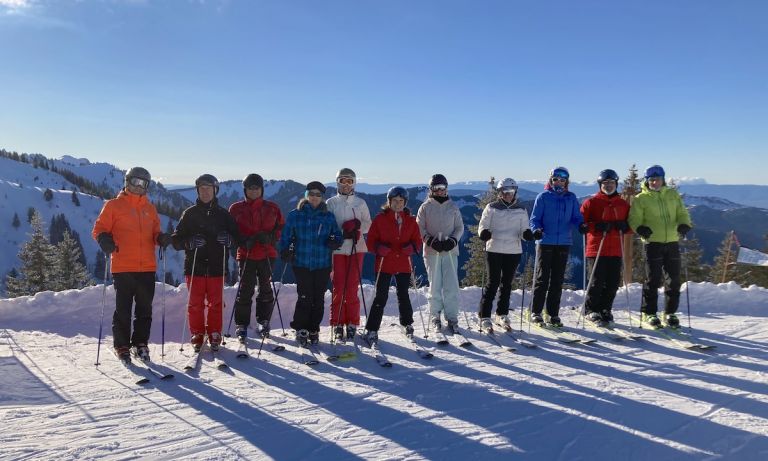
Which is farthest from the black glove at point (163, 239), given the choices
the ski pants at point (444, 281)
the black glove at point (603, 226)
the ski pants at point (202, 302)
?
the black glove at point (603, 226)

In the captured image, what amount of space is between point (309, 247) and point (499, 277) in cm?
Answer: 286

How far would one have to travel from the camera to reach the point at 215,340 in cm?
606

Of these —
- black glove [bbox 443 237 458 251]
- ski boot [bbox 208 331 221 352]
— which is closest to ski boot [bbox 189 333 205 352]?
ski boot [bbox 208 331 221 352]

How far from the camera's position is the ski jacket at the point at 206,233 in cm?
596

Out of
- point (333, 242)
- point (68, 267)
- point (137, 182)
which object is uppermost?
point (137, 182)

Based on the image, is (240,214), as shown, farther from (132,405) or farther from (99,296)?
(99,296)

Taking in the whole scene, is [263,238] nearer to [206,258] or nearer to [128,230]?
[206,258]

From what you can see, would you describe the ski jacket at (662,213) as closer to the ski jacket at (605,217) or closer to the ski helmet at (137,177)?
the ski jacket at (605,217)

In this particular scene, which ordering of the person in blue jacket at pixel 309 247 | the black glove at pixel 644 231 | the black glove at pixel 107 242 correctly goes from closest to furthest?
the black glove at pixel 107 242
the person in blue jacket at pixel 309 247
the black glove at pixel 644 231

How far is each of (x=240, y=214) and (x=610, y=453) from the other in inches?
201

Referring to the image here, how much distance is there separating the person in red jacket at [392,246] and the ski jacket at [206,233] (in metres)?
1.97

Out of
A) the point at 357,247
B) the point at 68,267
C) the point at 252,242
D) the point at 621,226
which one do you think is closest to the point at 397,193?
the point at 357,247

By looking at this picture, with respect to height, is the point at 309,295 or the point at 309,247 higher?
the point at 309,247

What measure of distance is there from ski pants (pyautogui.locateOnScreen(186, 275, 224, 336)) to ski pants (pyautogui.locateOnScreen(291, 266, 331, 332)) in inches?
39.1
